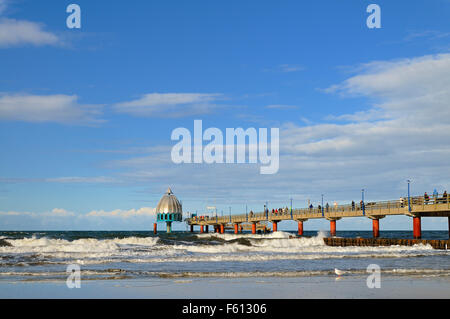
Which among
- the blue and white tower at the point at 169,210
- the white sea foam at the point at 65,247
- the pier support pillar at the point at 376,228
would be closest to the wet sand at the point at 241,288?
the white sea foam at the point at 65,247

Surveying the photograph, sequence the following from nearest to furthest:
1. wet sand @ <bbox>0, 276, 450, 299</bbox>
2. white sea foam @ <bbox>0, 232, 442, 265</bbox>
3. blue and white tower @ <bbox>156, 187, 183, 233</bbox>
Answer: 1. wet sand @ <bbox>0, 276, 450, 299</bbox>
2. white sea foam @ <bbox>0, 232, 442, 265</bbox>
3. blue and white tower @ <bbox>156, 187, 183, 233</bbox>

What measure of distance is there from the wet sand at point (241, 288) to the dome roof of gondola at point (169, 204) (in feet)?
284

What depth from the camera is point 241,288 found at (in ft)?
49.3

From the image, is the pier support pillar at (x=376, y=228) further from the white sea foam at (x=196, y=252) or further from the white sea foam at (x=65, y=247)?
the white sea foam at (x=65, y=247)

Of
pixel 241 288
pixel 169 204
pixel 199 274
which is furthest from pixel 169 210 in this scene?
pixel 241 288

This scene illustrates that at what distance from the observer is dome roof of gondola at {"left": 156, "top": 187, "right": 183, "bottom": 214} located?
340 ft

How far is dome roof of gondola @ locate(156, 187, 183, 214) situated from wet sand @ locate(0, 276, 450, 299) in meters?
Answer: 86.4

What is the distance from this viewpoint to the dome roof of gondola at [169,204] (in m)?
104

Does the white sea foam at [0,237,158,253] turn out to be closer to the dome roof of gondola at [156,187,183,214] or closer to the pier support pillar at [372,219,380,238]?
the pier support pillar at [372,219,380,238]

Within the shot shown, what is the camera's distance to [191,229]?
382 feet

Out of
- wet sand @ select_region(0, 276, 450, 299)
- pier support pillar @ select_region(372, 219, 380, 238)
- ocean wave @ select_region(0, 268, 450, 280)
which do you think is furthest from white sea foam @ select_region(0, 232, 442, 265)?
wet sand @ select_region(0, 276, 450, 299)
